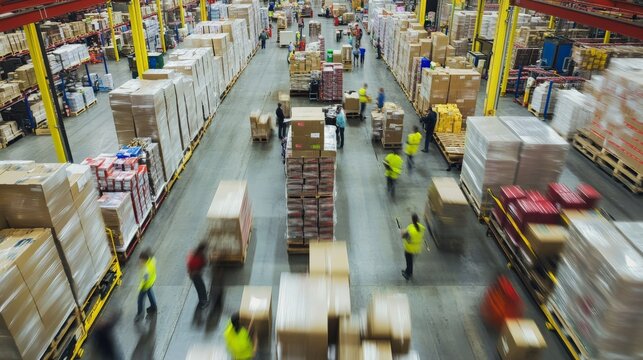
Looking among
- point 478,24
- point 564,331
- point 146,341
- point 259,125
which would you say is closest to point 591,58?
point 478,24

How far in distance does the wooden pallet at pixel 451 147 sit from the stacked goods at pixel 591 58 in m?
6.59

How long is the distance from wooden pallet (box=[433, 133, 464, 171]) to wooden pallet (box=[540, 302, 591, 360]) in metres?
5.09

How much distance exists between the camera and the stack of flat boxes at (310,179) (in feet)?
24.2

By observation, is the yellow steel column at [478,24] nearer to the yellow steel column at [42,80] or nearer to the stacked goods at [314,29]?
the stacked goods at [314,29]

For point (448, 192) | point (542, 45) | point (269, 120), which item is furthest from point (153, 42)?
point (448, 192)

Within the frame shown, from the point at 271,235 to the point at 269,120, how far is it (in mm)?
5290

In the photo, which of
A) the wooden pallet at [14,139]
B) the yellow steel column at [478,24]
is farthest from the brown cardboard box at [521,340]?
the yellow steel column at [478,24]

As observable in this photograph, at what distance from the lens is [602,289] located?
16.8 ft

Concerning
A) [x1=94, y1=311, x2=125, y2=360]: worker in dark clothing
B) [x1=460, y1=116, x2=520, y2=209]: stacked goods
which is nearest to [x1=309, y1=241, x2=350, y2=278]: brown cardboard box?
[x1=94, y1=311, x2=125, y2=360]: worker in dark clothing

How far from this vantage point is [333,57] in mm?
18781

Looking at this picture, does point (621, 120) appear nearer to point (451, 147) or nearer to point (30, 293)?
point (451, 147)

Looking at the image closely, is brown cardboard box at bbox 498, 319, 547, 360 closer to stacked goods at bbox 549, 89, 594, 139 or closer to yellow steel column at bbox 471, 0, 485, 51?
stacked goods at bbox 549, 89, 594, 139

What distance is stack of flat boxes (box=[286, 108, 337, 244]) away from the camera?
7.38 meters

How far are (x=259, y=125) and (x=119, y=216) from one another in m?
5.80
